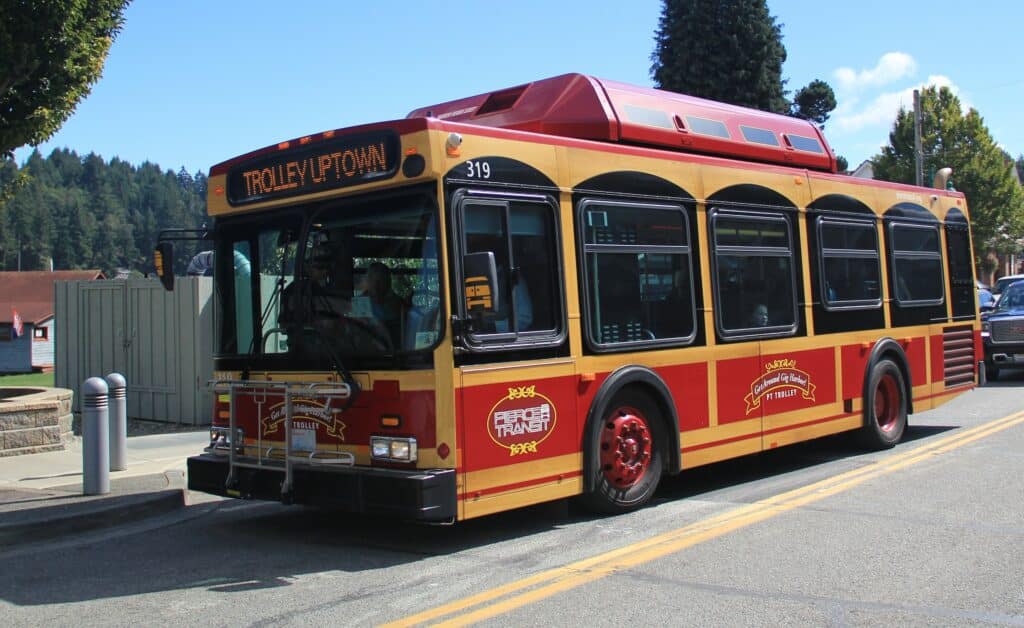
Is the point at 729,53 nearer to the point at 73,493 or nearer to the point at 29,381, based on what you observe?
the point at 29,381

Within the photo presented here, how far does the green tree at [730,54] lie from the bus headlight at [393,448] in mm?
38016

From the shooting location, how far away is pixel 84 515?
777 centimetres

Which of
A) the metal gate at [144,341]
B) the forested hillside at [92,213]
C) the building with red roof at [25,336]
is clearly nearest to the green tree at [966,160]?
the building with red roof at [25,336]

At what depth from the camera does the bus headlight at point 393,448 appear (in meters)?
6.29

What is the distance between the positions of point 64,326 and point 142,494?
348 inches

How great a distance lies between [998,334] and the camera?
19.0m

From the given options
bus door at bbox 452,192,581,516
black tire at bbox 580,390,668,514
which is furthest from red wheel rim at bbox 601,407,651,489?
bus door at bbox 452,192,581,516

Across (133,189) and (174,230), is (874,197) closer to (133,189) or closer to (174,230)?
(174,230)

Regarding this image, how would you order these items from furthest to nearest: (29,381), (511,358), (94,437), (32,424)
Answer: (29,381), (32,424), (94,437), (511,358)

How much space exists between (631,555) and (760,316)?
139 inches

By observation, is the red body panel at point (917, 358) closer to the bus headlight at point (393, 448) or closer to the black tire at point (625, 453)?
the black tire at point (625, 453)

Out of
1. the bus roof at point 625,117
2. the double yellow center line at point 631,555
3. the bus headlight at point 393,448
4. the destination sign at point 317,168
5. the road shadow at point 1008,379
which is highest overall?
the bus roof at point 625,117

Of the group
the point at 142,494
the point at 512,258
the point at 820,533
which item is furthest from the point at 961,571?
the point at 142,494

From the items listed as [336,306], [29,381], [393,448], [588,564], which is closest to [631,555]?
[588,564]
